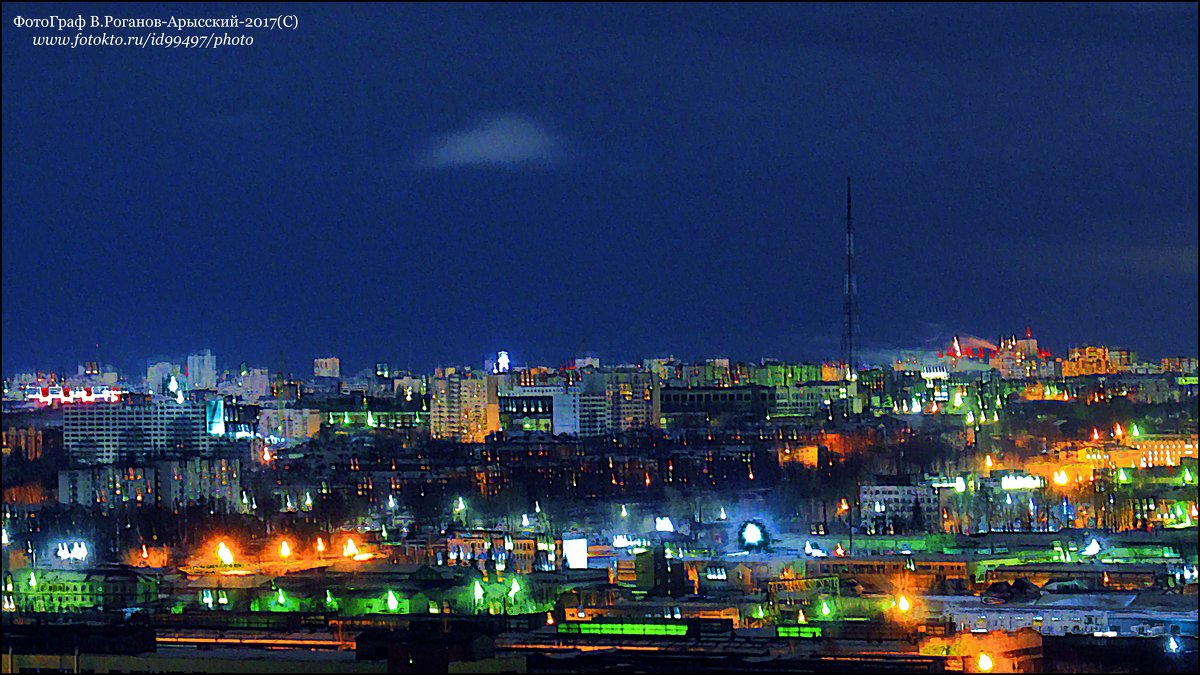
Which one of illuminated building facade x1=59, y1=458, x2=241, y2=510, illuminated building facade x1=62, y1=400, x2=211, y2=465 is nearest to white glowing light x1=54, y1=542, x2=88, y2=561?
illuminated building facade x1=59, y1=458, x2=241, y2=510

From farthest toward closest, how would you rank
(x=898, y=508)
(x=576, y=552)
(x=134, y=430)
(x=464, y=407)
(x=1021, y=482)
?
(x=464, y=407)
(x=134, y=430)
(x=1021, y=482)
(x=898, y=508)
(x=576, y=552)

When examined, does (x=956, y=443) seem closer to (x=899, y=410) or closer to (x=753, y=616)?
(x=899, y=410)

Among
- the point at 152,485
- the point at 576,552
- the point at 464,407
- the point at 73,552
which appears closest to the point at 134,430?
the point at 464,407

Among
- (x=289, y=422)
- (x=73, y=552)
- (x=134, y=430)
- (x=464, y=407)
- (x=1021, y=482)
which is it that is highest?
(x=464, y=407)

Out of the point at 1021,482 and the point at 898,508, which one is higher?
the point at 1021,482

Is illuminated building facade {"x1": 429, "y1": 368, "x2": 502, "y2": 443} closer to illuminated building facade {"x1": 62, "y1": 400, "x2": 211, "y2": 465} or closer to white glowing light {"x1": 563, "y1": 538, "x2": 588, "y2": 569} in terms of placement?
illuminated building facade {"x1": 62, "y1": 400, "x2": 211, "y2": 465}

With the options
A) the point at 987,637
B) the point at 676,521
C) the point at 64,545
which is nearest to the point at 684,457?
the point at 676,521

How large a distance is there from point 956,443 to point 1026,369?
48.7ft

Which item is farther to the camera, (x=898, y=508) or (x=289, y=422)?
(x=289, y=422)

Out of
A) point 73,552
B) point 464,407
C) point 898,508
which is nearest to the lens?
point 73,552

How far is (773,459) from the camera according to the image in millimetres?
36750

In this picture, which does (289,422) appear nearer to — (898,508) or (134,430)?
(134,430)

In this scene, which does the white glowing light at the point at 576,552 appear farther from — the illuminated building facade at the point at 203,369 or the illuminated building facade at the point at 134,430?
the illuminated building facade at the point at 203,369

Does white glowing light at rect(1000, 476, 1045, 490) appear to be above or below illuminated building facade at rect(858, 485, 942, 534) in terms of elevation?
above
